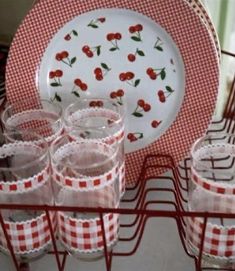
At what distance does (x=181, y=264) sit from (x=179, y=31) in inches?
11.6

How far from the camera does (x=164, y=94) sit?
2.16 ft

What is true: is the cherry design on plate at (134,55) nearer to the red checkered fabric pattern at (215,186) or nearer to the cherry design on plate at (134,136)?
the cherry design on plate at (134,136)

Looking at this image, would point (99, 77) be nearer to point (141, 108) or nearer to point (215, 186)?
point (141, 108)

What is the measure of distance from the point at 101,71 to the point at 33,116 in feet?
0.38

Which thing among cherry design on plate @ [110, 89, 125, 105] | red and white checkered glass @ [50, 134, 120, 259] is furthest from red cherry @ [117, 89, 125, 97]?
red and white checkered glass @ [50, 134, 120, 259]

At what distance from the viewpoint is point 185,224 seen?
557 millimetres

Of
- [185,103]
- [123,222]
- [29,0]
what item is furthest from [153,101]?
[29,0]

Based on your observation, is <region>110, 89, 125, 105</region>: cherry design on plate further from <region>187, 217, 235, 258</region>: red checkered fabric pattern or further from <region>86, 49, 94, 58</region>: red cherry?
<region>187, 217, 235, 258</region>: red checkered fabric pattern

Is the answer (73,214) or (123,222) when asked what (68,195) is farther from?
(123,222)

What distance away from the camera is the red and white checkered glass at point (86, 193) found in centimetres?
49

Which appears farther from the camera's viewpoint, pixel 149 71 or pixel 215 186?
pixel 149 71

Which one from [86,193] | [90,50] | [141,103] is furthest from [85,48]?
[86,193]

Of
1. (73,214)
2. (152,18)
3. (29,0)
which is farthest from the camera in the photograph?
(29,0)

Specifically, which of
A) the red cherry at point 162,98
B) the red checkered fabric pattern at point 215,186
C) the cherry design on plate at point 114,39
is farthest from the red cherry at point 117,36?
the red checkered fabric pattern at point 215,186
